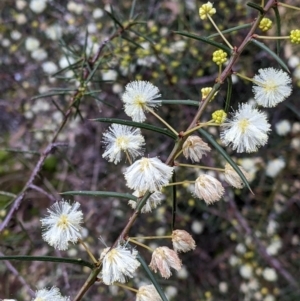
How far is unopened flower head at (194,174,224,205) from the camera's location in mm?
756

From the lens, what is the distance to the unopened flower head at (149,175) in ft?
2.30

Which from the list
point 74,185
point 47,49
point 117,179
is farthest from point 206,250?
point 47,49

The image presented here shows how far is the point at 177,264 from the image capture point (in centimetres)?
73

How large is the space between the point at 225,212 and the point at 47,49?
3.91 ft

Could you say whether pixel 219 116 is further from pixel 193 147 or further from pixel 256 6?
pixel 256 6

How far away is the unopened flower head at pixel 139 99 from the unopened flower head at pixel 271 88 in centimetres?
17

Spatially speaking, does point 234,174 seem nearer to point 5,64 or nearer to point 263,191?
point 263,191

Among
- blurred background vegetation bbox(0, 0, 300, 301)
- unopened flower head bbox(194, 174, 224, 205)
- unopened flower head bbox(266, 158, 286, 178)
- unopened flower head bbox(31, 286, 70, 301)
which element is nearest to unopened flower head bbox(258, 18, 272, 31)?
unopened flower head bbox(194, 174, 224, 205)

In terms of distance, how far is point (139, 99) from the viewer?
31.6 inches

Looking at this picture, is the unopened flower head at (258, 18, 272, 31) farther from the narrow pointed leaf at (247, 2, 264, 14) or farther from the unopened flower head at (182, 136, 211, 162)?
the unopened flower head at (182, 136, 211, 162)

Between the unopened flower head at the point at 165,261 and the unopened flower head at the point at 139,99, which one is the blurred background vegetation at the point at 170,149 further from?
the unopened flower head at the point at 165,261

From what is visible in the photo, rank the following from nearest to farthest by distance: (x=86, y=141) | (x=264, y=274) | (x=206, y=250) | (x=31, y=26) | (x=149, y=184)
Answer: (x=149, y=184) → (x=264, y=274) → (x=206, y=250) → (x=31, y=26) → (x=86, y=141)

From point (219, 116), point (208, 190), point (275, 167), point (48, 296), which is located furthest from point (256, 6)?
point (275, 167)

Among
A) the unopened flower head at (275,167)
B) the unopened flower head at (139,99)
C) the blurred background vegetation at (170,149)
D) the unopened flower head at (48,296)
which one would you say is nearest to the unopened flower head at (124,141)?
the unopened flower head at (139,99)
